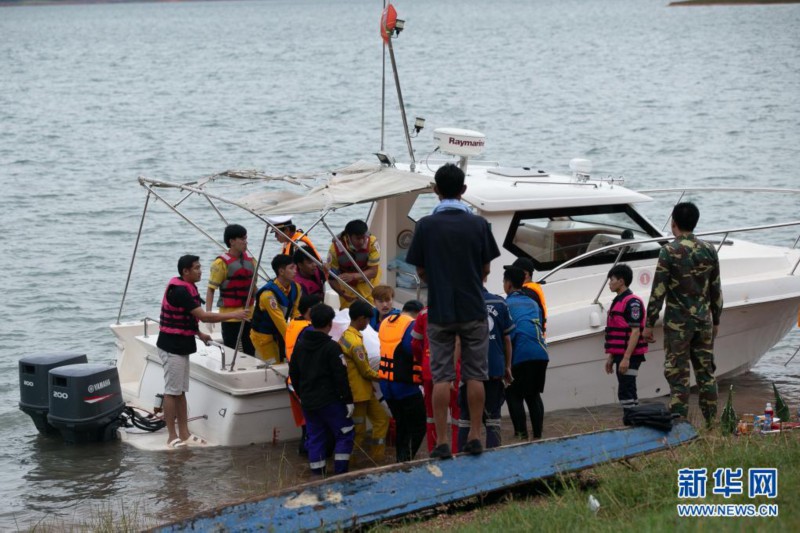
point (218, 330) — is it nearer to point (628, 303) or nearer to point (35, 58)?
point (628, 303)

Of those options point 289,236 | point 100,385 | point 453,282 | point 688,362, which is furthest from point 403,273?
point 453,282

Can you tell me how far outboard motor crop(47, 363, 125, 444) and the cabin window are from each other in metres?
3.67

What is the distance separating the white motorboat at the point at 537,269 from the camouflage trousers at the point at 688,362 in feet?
4.67

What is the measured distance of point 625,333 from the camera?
30.4 feet

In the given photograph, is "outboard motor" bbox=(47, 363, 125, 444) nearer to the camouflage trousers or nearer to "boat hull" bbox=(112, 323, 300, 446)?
"boat hull" bbox=(112, 323, 300, 446)

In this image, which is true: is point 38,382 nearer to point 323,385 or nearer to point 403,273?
point 323,385

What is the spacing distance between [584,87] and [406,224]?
144 feet

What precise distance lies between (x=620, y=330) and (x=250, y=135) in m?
29.9

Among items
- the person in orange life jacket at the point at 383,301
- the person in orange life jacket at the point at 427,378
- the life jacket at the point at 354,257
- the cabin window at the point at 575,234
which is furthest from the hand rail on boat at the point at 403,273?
the person in orange life jacket at the point at 427,378

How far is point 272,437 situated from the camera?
964cm

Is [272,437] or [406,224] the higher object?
[406,224]

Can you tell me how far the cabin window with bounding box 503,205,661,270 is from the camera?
10438 mm

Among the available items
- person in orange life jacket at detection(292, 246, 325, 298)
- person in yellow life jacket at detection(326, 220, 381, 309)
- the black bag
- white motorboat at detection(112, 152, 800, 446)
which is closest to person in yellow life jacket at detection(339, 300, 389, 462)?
white motorboat at detection(112, 152, 800, 446)

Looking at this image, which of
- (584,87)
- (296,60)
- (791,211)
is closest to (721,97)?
(584,87)
